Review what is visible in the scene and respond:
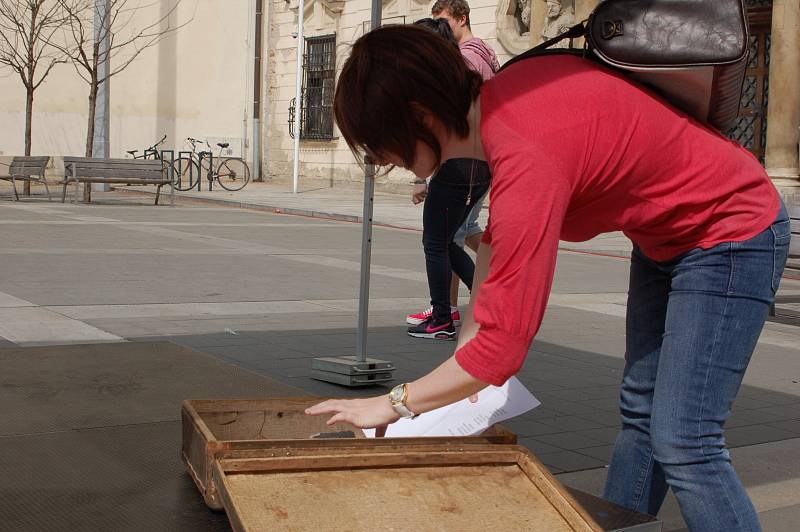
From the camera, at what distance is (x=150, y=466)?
349cm

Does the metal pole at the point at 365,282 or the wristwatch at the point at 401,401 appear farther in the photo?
the metal pole at the point at 365,282

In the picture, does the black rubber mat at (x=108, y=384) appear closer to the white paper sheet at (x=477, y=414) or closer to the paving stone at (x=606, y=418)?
the paving stone at (x=606, y=418)

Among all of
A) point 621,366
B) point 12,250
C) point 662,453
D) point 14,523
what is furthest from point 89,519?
point 12,250

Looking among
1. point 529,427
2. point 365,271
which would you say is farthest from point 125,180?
point 529,427

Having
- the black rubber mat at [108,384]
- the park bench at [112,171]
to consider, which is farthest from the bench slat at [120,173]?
the black rubber mat at [108,384]

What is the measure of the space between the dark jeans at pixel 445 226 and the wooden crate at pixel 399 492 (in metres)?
3.53

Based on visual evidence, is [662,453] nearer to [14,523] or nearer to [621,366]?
[14,523]

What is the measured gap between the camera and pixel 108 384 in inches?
186

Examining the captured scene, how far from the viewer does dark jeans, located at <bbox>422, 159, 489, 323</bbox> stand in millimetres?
6156

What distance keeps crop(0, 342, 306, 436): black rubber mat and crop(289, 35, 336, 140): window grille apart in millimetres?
21724

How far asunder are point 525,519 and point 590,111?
2.75 ft

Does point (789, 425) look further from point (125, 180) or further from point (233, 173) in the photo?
point (233, 173)

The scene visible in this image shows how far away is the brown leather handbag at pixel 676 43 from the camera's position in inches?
88.2

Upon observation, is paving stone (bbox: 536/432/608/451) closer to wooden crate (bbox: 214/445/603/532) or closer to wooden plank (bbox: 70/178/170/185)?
wooden crate (bbox: 214/445/603/532)
